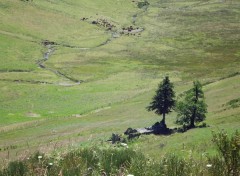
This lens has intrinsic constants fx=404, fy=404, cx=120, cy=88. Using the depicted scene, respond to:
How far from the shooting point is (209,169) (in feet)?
38.1

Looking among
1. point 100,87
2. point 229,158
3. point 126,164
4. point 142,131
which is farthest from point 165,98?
point 100,87

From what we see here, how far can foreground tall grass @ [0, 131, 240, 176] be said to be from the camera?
11469 mm

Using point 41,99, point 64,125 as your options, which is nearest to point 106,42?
point 41,99

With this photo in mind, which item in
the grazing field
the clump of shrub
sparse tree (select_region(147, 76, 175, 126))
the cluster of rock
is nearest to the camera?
the clump of shrub

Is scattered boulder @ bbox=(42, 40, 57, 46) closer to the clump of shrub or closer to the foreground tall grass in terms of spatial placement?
the foreground tall grass

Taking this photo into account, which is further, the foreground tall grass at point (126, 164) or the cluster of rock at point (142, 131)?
the cluster of rock at point (142, 131)

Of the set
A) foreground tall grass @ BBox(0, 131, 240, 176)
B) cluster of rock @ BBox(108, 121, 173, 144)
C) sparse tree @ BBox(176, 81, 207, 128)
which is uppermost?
sparse tree @ BBox(176, 81, 207, 128)

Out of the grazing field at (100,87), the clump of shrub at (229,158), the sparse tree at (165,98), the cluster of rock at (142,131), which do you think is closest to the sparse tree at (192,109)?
the grazing field at (100,87)

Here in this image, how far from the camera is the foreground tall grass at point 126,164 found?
1147 cm

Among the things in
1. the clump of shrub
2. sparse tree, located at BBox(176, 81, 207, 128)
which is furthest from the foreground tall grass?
sparse tree, located at BBox(176, 81, 207, 128)

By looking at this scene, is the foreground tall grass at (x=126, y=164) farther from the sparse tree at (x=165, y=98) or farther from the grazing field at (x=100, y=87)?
the sparse tree at (x=165, y=98)

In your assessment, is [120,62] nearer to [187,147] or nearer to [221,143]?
[187,147]

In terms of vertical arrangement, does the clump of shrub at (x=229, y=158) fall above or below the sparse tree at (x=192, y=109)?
below

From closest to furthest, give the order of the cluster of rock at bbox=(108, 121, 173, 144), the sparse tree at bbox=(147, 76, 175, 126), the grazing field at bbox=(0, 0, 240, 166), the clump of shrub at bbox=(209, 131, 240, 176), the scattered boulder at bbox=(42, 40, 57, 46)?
the clump of shrub at bbox=(209, 131, 240, 176) → the grazing field at bbox=(0, 0, 240, 166) → the cluster of rock at bbox=(108, 121, 173, 144) → the sparse tree at bbox=(147, 76, 175, 126) → the scattered boulder at bbox=(42, 40, 57, 46)
